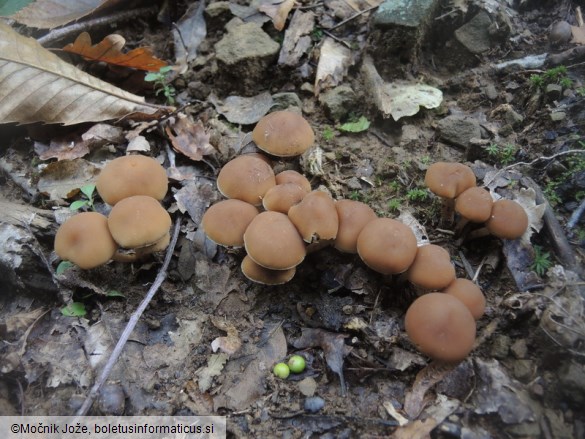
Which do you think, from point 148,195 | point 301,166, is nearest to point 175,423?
point 148,195

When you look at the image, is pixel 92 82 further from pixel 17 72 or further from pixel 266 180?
pixel 266 180

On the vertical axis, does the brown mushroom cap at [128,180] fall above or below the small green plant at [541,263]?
above

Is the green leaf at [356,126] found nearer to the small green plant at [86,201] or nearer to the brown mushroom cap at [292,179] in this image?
the brown mushroom cap at [292,179]

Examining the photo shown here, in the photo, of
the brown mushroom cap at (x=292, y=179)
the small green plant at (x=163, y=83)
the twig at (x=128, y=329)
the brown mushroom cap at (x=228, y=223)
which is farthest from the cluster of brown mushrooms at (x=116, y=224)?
the small green plant at (x=163, y=83)

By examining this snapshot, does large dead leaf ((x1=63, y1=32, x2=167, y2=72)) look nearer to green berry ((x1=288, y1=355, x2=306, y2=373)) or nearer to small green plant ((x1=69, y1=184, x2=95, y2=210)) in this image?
small green plant ((x1=69, y1=184, x2=95, y2=210))

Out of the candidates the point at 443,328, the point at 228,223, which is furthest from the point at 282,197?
→ the point at 443,328

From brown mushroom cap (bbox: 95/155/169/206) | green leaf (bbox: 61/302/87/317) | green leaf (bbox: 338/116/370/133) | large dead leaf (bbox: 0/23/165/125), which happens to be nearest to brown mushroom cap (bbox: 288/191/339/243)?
brown mushroom cap (bbox: 95/155/169/206)
